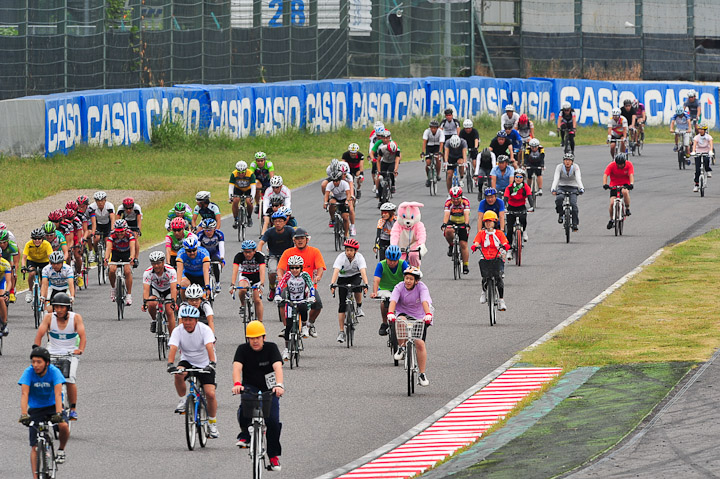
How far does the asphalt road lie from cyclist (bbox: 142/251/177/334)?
709 millimetres

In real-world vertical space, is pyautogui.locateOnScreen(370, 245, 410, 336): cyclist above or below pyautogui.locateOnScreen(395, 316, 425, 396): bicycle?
above

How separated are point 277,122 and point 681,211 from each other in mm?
17578

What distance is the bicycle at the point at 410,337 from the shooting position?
1669cm

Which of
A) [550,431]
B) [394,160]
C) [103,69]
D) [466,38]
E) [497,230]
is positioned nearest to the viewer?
[550,431]

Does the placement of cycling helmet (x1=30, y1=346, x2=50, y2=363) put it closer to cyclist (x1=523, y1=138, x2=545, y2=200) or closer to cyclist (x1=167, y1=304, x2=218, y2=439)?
cyclist (x1=167, y1=304, x2=218, y2=439)

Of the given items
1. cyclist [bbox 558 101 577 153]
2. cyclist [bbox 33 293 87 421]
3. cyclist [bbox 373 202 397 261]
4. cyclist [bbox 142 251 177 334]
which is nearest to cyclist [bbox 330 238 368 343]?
cyclist [bbox 142 251 177 334]

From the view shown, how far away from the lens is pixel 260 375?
13.0 metres

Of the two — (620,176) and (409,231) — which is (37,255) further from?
(620,176)

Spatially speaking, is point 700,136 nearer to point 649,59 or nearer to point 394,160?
point 394,160

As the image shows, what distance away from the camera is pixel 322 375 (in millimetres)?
18109

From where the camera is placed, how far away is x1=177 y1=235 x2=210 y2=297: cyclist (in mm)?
19859

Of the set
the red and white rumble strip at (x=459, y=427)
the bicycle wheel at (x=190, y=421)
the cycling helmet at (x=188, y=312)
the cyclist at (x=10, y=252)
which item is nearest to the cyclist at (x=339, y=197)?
the cyclist at (x=10, y=252)

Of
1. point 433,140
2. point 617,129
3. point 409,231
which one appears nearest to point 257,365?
point 409,231

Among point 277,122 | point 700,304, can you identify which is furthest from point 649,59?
point 700,304
